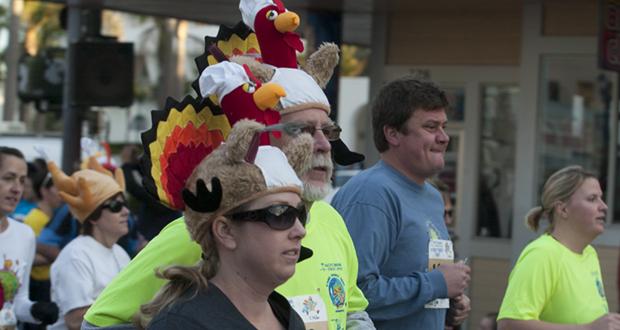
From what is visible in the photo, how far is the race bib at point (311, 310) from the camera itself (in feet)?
11.9

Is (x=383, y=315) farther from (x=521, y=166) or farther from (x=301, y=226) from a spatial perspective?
(x=521, y=166)

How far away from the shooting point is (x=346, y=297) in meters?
3.86

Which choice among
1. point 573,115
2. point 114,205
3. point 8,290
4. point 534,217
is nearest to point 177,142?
point 534,217

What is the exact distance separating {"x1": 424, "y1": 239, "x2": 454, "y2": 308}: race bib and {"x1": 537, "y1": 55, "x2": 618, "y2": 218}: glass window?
7.22 m

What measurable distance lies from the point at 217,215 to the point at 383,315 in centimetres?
179

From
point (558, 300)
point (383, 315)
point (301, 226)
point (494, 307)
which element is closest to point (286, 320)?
point (301, 226)

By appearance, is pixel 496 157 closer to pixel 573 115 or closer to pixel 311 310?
pixel 573 115

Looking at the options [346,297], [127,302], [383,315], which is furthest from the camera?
[383,315]

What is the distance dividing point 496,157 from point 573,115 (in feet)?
3.42

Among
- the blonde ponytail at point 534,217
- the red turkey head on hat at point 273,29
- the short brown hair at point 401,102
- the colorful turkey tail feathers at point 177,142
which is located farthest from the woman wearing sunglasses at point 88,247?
the colorful turkey tail feathers at point 177,142

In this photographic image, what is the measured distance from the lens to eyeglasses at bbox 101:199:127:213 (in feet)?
22.9

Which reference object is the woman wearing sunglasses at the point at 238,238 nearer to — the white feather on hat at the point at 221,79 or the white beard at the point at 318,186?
the white feather on hat at the point at 221,79

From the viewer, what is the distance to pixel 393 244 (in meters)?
4.76

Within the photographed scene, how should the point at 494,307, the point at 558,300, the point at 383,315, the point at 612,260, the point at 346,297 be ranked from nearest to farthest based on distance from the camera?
1. the point at 346,297
2. the point at 383,315
3. the point at 558,300
4. the point at 612,260
5. the point at 494,307
